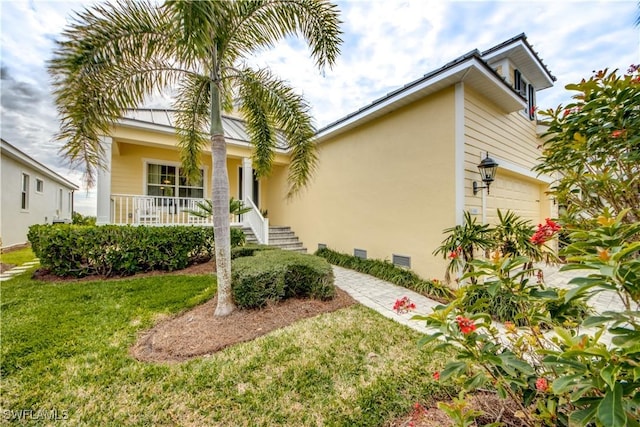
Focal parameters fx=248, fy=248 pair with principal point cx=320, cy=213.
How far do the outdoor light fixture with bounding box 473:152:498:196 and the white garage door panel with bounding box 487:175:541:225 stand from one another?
672 millimetres

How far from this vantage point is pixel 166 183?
9555 millimetres

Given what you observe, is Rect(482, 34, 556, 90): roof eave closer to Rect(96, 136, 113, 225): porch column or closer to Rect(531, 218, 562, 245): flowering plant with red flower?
Rect(531, 218, 562, 245): flowering plant with red flower

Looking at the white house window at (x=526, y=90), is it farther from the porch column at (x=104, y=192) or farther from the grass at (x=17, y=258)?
the grass at (x=17, y=258)

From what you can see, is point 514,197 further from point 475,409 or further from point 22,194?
Result: point 22,194

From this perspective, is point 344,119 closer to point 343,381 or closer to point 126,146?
point 343,381

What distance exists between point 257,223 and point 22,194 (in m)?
11.5

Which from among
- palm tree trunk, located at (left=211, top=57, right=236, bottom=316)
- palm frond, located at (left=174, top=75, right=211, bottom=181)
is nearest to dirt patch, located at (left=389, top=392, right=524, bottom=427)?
palm tree trunk, located at (left=211, top=57, right=236, bottom=316)

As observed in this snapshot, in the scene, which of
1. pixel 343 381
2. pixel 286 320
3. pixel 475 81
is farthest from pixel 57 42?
pixel 475 81

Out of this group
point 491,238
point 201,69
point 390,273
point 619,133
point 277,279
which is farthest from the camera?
point 390,273

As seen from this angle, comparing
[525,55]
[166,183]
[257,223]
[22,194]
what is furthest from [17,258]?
[525,55]

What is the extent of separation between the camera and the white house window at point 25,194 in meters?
11.1

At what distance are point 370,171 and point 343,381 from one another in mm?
5595

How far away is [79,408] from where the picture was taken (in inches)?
84.5

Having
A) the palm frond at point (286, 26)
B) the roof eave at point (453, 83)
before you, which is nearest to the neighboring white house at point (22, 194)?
the palm frond at point (286, 26)
